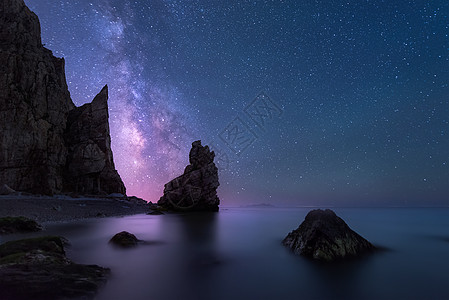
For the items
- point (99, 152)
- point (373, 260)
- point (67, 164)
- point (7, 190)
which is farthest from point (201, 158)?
point (373, 260)

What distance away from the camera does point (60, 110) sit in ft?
172

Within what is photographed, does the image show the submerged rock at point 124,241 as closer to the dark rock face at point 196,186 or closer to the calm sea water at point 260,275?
the calm sea water at point 260,275

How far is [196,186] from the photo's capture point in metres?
61.4

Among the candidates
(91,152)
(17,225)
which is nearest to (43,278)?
(17,225)

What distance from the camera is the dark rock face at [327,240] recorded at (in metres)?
9.11

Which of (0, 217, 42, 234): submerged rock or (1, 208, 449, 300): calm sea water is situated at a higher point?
(0, 217, 42, 234): submerged rock

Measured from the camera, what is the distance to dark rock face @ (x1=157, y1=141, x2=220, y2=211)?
195ft

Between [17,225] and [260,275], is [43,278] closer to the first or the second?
[260,275]

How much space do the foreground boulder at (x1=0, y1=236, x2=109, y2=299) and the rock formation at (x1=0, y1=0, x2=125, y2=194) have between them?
49.1 m

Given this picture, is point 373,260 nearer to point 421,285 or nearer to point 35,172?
point 421,285

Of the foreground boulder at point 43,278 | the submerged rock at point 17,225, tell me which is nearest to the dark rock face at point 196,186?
the submerged rock at point 17,225

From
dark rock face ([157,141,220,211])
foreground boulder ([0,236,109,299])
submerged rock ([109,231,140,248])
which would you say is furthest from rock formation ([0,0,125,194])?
foreground boulder ([0,236,109,299])

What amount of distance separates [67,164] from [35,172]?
15.7 m

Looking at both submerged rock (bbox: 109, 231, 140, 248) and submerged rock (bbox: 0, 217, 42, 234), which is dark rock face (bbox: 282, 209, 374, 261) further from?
submerged rock (bbox: 0, 217, 42, 234)
